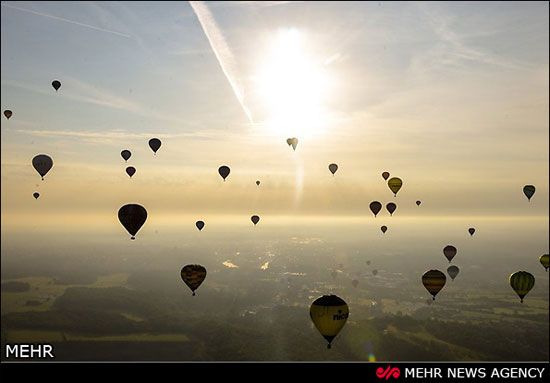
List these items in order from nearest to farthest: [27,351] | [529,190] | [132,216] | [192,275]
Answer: [27,351]
[132,216]
[192,275]
[529,190]

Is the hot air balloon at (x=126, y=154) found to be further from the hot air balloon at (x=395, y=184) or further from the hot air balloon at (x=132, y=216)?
the hot air balloon at (x=395, y=184)

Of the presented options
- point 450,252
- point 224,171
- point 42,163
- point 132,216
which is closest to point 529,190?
point 450,252

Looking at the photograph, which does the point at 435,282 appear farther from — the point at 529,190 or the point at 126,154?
the point at 126,154

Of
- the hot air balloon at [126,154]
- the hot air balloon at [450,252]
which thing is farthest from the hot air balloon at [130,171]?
the hot air balloon at [450,252]
